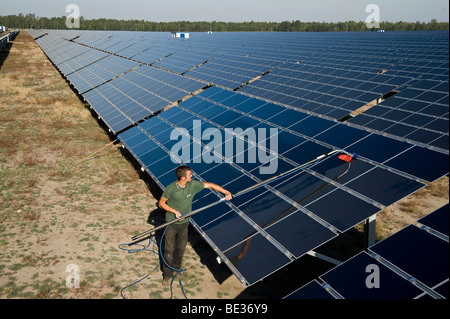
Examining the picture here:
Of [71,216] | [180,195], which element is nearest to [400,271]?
[180,195]

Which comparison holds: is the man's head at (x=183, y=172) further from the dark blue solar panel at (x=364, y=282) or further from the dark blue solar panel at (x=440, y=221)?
the dark blue solar panel at (x=440, y=221)

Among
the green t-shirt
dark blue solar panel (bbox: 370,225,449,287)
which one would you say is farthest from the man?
dark blue solar panel (bbox: 370,225,449,287)

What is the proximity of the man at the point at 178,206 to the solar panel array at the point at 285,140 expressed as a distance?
0.69 metres

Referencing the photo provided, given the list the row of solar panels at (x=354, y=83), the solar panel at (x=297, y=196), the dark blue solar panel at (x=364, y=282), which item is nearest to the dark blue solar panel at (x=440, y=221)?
the solar panel at (x=297, y=196)

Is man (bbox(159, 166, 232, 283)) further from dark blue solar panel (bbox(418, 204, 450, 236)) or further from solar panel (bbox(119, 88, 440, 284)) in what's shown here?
dark blue solar panel (bbox(418, 204, 450, 236))

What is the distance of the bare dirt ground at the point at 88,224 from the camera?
8.93 m

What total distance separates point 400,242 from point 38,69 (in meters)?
52.4

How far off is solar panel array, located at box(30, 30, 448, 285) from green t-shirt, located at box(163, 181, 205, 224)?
38.0 inches

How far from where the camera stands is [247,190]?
29.7ft
